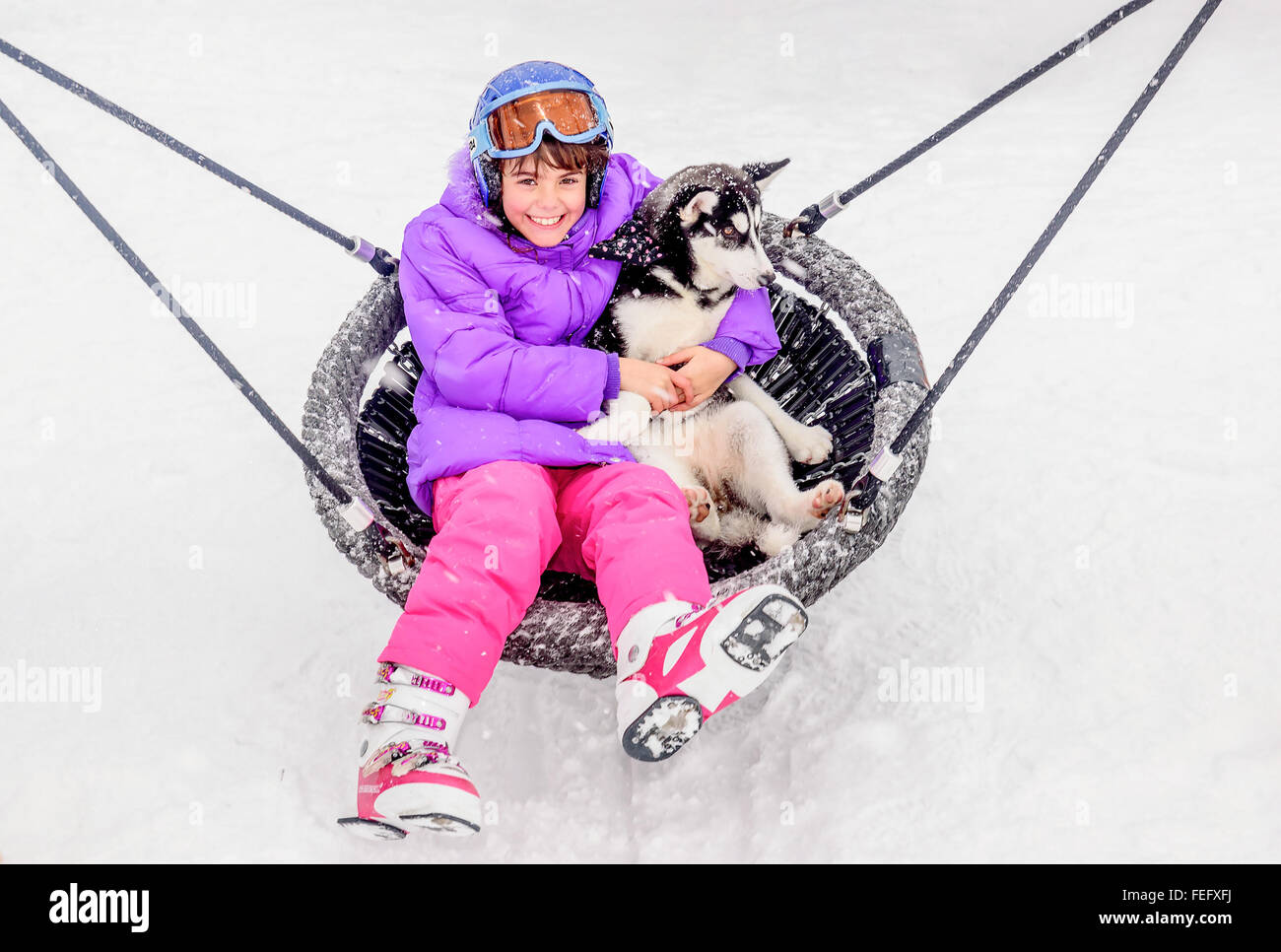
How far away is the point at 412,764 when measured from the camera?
4.53 ft

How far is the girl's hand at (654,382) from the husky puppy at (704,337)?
1.0 inches

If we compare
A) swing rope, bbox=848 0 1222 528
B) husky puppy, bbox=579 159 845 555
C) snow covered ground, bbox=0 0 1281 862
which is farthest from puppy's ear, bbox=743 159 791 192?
snow covered ground, bbox=0 0 1281 862

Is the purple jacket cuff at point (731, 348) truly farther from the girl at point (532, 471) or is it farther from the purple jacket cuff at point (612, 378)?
the purple jacket cuff at point (612, 378)

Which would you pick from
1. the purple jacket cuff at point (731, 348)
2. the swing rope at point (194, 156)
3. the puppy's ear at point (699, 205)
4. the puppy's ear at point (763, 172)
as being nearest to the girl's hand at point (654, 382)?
the purple jacket cuff at point (731, 348)

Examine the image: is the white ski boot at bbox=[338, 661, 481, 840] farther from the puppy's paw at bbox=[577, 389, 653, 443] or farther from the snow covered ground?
the puppy's paw at bbox=[577, 389, 653, 443]

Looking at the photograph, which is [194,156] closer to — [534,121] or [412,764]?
[534,121]

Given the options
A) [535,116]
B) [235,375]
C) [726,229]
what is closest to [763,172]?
[726,229]

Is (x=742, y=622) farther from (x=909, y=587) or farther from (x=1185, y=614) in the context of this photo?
(x=1185, y=614)

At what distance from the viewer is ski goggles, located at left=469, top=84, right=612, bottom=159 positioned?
1.78m

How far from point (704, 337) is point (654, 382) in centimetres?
17

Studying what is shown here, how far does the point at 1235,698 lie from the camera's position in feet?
6.32

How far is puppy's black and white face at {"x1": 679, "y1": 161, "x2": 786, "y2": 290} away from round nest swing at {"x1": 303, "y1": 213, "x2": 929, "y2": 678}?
33 centimetres

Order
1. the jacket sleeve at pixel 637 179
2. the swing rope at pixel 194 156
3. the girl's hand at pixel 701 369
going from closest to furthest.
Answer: the swing rope at pixel 194 156 < the girl's hand at pixel 701 369 < the jacket sleeve at pixel 637 179

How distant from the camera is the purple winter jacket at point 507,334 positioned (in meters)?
1.78
